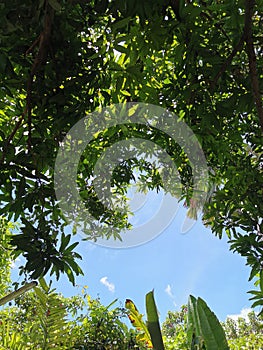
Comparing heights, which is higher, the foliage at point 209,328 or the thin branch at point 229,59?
the thin branch at point 229,59

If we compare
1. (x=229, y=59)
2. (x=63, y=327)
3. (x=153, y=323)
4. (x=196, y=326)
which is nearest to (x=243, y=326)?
(x=63, y=327)

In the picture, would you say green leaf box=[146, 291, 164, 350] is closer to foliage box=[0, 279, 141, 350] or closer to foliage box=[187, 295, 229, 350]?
foliage box=[187, 295, 229, 350]

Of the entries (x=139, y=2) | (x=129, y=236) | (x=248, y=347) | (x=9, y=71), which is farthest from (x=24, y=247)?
(x=248, y=347)

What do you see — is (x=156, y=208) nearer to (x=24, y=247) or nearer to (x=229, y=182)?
(x=229, y=182)

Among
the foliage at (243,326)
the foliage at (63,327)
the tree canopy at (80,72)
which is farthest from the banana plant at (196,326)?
the foliage at (243,326)

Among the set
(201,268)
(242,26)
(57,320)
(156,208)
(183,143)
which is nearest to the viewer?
(242,26)

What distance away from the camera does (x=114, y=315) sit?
2.56 metres

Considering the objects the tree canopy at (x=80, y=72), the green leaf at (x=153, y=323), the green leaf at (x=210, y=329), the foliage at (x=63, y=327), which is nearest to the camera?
the tree canopy at (x=80, y=72)

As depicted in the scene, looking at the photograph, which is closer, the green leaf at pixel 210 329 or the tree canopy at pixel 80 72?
the tree canopy at pixel 80 72

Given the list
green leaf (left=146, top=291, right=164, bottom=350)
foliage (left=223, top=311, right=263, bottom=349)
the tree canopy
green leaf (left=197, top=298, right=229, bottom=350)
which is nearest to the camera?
the tree canopy

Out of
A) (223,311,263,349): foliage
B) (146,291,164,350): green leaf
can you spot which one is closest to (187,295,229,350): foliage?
(146,291,164,350): green leaf

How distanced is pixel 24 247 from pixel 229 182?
3.10 ft

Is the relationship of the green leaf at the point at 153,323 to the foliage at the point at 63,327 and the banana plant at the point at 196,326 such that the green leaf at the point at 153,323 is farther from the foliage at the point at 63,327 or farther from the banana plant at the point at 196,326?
the foliage at the point at 63,327

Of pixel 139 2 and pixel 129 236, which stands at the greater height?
pixel 129 236
